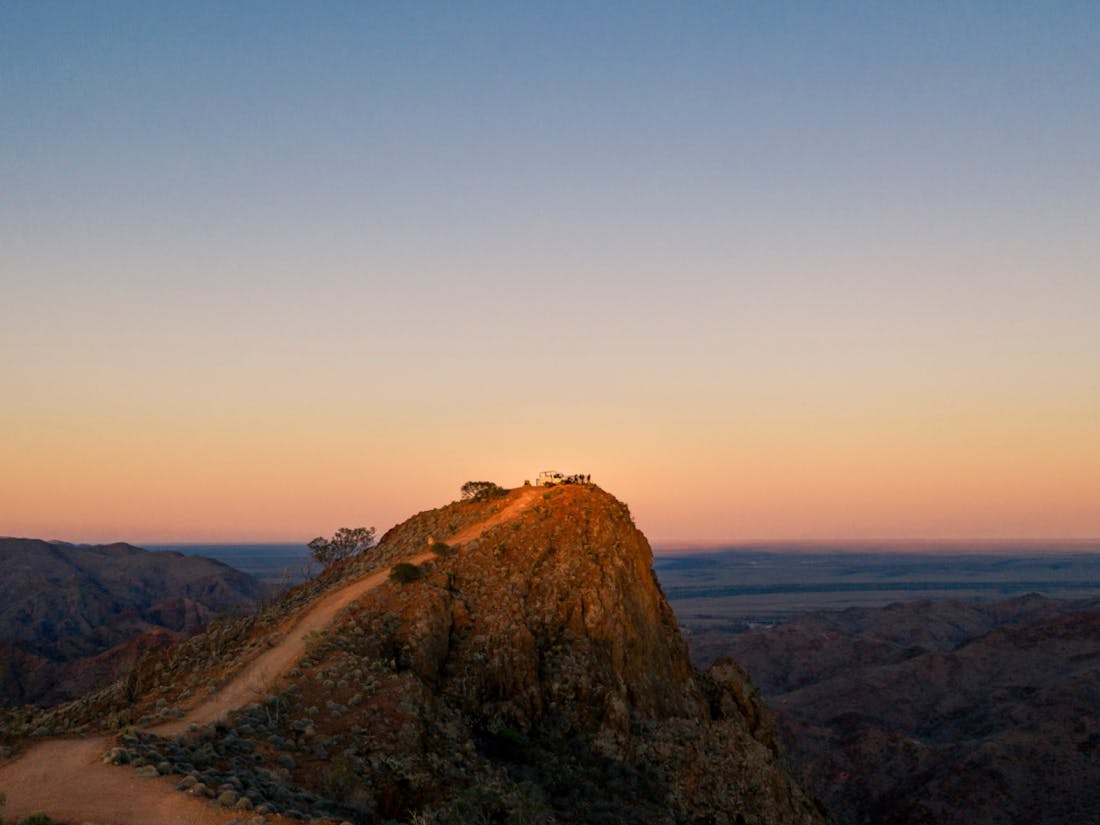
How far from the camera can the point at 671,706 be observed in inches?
1574

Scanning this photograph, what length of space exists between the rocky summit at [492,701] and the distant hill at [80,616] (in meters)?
23.8

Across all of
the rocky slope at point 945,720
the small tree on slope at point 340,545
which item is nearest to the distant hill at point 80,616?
the small tree on slope at point 340,545

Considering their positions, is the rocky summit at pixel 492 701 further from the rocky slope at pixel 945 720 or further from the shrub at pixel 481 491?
the rocky slope at pixel 945 720

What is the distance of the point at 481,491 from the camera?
180 feet

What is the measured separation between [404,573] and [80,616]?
145995mm

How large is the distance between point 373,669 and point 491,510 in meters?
19.9

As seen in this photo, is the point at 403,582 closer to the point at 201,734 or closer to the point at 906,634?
the point at 201,734

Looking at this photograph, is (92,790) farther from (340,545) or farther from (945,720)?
(945,720)

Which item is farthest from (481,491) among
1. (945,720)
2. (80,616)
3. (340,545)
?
(80,616)

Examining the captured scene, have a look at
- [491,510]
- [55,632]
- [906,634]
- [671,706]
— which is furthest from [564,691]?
[906,634]

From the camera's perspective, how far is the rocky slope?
76062mm

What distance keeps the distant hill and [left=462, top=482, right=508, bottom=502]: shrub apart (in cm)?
1835

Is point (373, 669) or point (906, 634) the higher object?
point (373, 669)

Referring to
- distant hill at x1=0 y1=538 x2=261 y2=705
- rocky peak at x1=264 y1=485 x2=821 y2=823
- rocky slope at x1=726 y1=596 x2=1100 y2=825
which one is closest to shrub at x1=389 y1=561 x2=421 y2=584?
rocky peak at x1=264 y1=485 x2=821 y2=823
